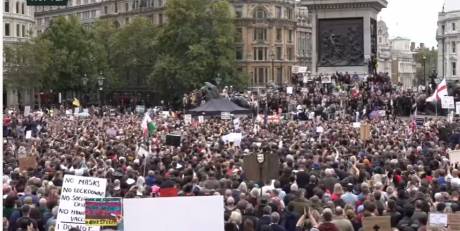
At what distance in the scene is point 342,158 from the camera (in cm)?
2503

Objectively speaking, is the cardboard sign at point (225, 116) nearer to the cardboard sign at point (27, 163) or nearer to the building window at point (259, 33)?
the cardboard sign at point (27, 163)

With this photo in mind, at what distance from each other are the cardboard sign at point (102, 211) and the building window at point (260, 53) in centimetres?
11093

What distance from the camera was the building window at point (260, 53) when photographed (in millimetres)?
124738

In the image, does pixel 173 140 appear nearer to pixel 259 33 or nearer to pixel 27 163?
pixel 27 163

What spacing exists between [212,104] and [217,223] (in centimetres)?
3391

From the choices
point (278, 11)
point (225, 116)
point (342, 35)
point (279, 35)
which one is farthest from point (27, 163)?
point (279, 35)

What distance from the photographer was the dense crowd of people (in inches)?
606

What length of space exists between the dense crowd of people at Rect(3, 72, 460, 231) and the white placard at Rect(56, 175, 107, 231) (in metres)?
0.49

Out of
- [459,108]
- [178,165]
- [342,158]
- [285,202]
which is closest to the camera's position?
[285,202]

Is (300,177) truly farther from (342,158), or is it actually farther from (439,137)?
(439,137)

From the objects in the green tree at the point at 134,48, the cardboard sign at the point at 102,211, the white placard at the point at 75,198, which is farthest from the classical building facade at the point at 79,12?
the cardboard sign at the point at 102,211

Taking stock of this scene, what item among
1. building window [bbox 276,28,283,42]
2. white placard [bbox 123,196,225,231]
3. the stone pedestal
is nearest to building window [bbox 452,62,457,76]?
building window [bbox 276,28,283,42]

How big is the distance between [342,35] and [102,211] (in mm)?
48275

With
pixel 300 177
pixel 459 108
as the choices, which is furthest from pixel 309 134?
pixel 300 177
